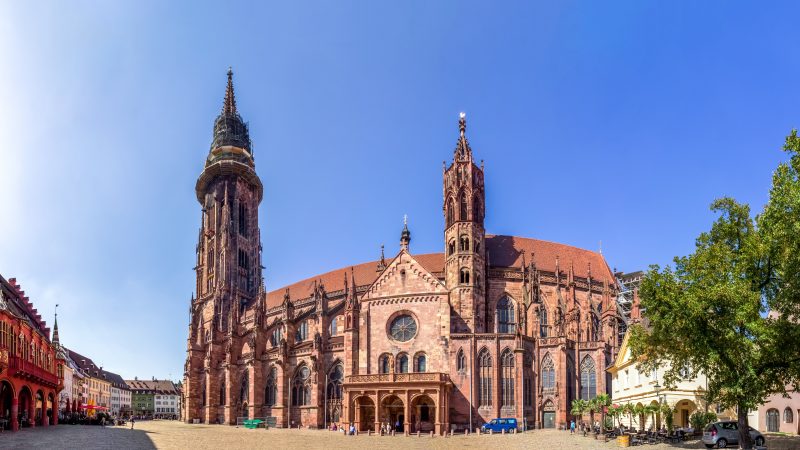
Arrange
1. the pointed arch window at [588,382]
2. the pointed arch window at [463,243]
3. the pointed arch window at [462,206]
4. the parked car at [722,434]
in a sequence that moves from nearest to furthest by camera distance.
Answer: the parked car at [722,434] < the pointed arch window at [588,382] < the pointed arch window at [463,243] < the pointed arch window at [462,206]

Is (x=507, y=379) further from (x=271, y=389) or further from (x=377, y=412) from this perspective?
(x=271, y=389)

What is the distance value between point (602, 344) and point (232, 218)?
51.6m

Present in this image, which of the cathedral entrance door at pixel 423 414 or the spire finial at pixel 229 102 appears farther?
the spire finial at pixel 229 102

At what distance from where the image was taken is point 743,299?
26656mm

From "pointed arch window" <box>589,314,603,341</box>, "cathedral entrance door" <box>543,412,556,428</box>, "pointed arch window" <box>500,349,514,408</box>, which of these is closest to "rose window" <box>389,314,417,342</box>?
"pointed arch window" <box>500,349,514,408</box>

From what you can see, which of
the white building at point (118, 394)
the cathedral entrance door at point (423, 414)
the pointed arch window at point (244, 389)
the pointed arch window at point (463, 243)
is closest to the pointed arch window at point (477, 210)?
the pointed arch window at point (463, 243)

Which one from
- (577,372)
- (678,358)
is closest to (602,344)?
(577,372)

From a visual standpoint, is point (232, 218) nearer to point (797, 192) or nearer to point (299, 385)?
point (299, 385)

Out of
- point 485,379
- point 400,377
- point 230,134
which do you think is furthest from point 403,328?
point 230,134

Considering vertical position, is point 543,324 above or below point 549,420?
above

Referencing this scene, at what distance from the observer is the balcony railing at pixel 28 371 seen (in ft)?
135

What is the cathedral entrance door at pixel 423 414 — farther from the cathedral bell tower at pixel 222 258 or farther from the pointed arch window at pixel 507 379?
the cathedral bell tower at pixel 222 258

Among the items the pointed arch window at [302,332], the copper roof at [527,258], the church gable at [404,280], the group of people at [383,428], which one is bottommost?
the group of people at [383,428]

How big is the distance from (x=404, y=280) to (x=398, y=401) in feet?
36.1
